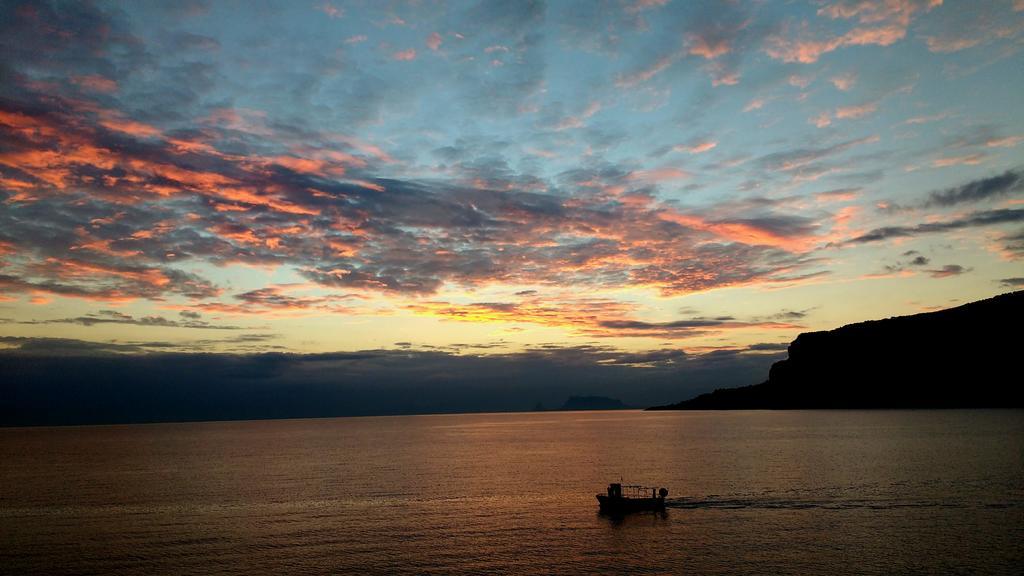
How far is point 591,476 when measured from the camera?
12950cm

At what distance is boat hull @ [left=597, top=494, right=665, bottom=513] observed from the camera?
88.3 m

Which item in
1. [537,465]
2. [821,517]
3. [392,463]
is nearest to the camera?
[821,517]

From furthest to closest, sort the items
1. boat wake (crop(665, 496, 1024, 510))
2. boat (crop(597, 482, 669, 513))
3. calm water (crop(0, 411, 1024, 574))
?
boat (crop(597, 482, 669, 513)) < boat wake (crop(665, 496, 1024, 510)) < calm water (crop(0, 411, 1024, 574))

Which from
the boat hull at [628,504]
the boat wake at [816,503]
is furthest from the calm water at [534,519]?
the boat hull at [628,504]

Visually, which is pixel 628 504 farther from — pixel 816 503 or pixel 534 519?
pixel 816 503

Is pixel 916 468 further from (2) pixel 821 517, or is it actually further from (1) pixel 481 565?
(1) pixel 481 565

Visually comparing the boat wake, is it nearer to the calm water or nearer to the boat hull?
the calm water

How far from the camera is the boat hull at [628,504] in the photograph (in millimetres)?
88312

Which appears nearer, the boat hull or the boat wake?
the boat wake

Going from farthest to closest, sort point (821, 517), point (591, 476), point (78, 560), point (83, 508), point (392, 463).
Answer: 1. point (392, 463)
2. point (591, 476)
3. point (83, 508)
4. point (821, 517)
5. point (78, 560)

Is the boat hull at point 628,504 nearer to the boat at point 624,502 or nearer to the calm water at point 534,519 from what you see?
the boat at point 624,502

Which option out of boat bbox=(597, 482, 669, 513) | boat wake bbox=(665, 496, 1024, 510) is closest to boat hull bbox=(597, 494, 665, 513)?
boat bbox=(597, 482, 669, 513)

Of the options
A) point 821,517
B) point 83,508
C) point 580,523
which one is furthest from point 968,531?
point 83,508

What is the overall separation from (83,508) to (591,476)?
86997 millimetres
